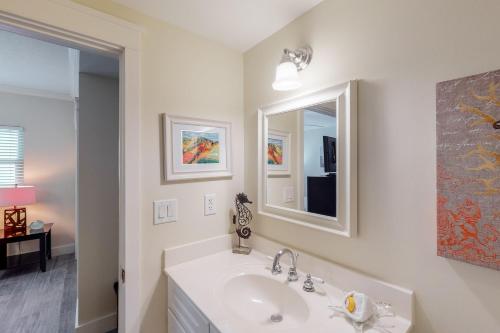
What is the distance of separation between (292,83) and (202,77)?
61 cm

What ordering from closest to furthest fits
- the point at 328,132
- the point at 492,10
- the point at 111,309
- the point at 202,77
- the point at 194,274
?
the point at 492,10 < the point at 328,132 < the point at 194,274 < the point at 202,77 < the point at 111,309

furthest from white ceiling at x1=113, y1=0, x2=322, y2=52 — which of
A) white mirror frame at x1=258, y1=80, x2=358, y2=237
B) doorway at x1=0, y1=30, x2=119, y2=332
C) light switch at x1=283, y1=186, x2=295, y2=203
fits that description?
light switch at x1=283, y1=186, x2=295, y2=203

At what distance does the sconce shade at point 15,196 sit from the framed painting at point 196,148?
290 cm

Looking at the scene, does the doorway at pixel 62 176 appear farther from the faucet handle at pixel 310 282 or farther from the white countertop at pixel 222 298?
the faucet handle at pixel 310 282

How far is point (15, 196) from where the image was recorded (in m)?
2.87

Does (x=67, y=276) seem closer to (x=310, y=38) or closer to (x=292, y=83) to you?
(x=292, y=83)

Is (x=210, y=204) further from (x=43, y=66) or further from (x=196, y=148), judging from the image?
(x=43, y=66)

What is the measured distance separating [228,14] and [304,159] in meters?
0.88

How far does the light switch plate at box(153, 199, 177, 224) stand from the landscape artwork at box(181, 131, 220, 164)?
249 millimetres

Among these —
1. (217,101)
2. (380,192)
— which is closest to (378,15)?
(380,192)

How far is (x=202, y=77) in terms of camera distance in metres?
1.45

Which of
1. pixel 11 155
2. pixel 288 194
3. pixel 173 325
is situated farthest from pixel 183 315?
pixel 11 155

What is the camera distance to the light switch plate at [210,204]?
1.47 metres

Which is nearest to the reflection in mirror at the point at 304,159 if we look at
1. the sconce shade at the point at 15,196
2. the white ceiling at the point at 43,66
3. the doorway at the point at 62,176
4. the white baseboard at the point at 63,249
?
the doorway at the point at 62,176
